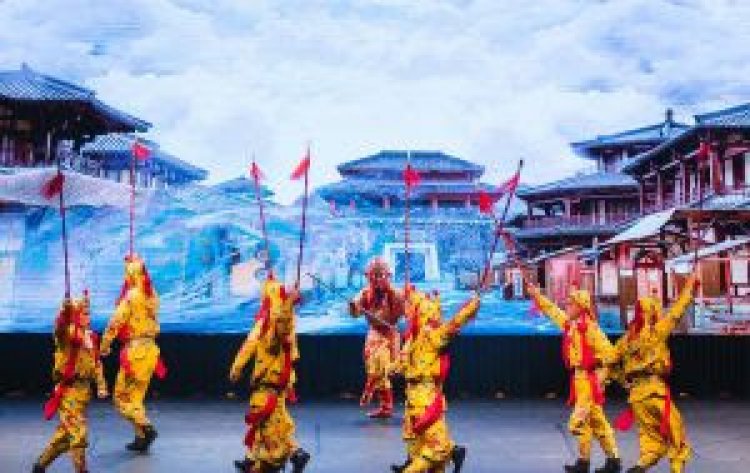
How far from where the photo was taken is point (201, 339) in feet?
29.9

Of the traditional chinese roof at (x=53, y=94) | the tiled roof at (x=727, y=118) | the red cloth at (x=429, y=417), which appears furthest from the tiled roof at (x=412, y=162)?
the red cloth at (x=429, y=417)

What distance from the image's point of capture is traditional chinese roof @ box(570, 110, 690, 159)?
32.2 feet

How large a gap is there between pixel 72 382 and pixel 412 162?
512cm

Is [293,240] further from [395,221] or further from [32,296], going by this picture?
[32,296]

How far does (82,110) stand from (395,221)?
4.15m

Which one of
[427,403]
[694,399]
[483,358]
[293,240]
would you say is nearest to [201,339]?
[293,240]

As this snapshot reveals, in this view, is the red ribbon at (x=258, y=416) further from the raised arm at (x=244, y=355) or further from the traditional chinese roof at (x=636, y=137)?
the traditional chinese roof at (x=636, y=137)

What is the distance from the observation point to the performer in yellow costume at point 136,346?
6.03m

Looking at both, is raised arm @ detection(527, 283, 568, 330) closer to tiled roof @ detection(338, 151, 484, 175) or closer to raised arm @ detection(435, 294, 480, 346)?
raised arm @ detection(435, 294, 480, 346)

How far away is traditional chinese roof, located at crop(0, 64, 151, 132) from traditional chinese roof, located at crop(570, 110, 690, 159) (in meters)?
5.37

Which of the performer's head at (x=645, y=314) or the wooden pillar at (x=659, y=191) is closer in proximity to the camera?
the performer's head at (x=645, y=314)

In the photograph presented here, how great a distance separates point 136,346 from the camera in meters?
6.22

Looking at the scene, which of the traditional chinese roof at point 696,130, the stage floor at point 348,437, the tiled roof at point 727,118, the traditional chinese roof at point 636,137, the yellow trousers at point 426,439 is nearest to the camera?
the yellow trousers at point 426,439

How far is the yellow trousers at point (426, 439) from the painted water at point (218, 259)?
4047 millimetres
